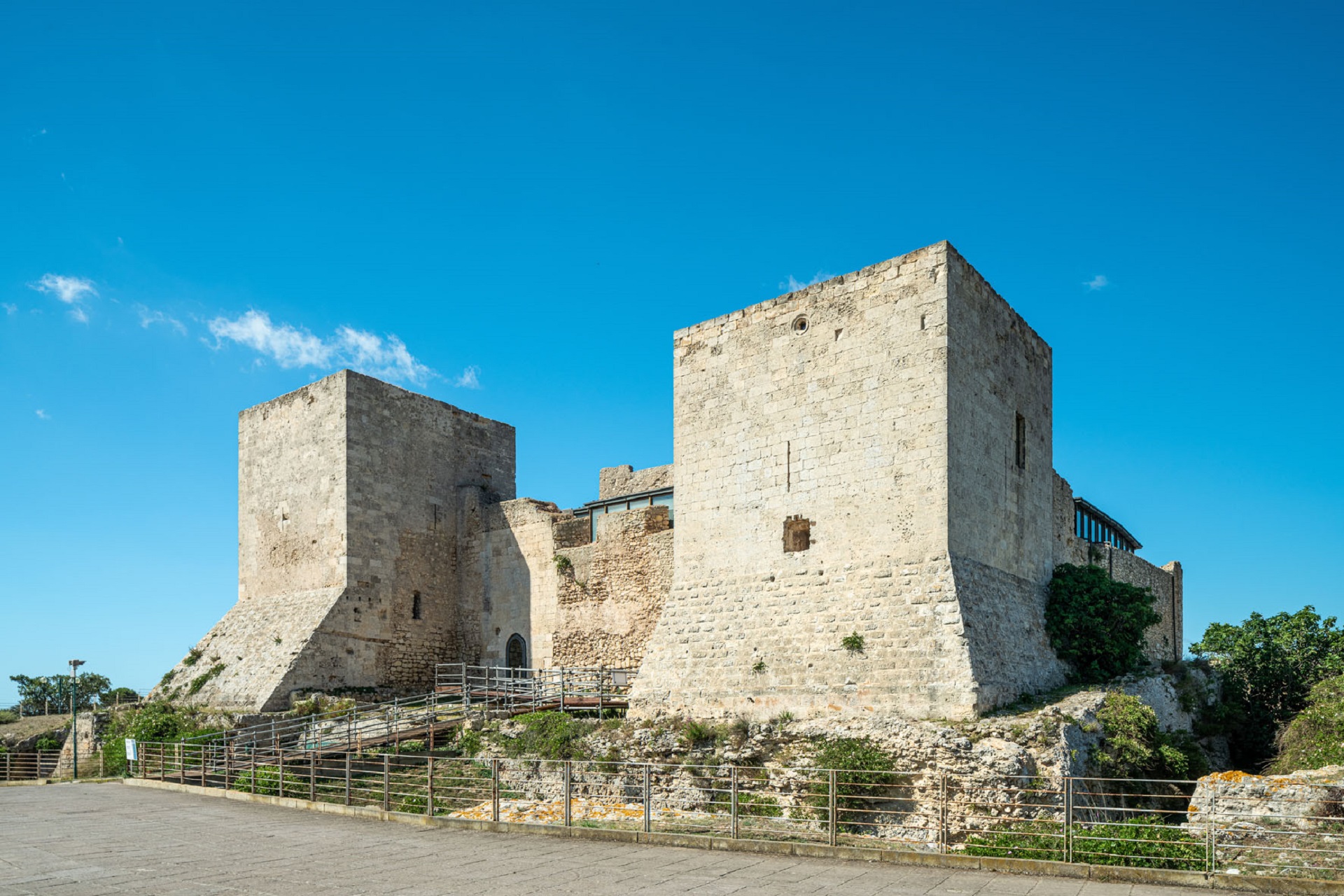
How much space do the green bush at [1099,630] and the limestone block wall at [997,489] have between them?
36 cm

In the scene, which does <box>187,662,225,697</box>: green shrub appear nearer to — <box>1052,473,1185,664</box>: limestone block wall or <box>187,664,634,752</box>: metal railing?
<box>187,664,634,752</box>: metal railing

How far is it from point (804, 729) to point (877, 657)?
4.71 feet

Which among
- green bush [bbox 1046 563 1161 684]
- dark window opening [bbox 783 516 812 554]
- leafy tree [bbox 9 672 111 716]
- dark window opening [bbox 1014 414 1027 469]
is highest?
dark window opening [bbox 1014 414 1027 469]

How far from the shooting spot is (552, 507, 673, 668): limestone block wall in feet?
65.5

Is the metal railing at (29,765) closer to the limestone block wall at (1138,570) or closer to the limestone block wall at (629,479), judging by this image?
the limestone block wall at (629,479)

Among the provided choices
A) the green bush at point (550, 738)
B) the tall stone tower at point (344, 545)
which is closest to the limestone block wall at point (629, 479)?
the tall stone tower at point (344, 545)

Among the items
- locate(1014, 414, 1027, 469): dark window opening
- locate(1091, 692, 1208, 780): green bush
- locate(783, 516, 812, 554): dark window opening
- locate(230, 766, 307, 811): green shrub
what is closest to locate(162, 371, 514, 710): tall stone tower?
locate(230, 766, 307, 811): green shrub

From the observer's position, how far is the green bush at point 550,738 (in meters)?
14.8

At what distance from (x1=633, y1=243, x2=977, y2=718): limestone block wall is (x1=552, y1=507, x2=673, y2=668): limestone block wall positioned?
348 cm

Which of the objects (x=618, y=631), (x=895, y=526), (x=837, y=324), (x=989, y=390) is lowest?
(x=618, y=631)

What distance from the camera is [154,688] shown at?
22797 mm

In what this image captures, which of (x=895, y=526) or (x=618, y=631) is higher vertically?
(x=895, y=526)

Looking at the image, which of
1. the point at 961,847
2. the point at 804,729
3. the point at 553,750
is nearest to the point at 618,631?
the point at 553,750

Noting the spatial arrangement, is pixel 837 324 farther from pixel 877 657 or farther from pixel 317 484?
pixel 317 484
